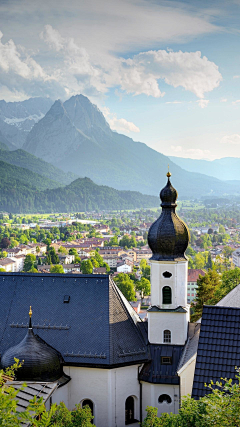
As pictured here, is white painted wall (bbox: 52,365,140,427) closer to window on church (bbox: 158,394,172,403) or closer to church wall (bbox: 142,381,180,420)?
church wall (bbox: 142,381,180,420)

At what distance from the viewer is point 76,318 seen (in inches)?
926

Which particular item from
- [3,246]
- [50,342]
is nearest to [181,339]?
[50,342]

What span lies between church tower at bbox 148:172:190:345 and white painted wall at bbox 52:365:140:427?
2585mm

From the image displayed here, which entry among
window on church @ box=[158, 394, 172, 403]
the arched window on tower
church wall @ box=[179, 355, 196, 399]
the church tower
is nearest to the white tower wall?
the church tower

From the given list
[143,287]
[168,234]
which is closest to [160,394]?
[168,234]

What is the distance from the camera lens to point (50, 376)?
21562 millimetres

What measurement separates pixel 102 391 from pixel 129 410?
1.80 meters

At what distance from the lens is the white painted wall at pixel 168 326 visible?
23922 mm

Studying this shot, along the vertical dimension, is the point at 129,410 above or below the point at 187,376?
below

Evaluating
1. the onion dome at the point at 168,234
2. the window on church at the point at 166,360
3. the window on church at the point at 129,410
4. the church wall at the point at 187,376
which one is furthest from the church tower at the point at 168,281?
the window on church at the point at 129,410

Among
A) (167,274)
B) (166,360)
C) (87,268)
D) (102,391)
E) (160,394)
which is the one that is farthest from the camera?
(87,268)

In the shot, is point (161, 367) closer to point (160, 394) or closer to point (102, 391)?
point (160, 394)

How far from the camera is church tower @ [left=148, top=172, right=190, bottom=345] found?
78.3 feet

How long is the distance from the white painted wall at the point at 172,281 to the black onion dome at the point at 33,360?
5719mm
